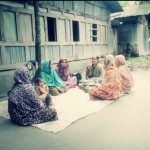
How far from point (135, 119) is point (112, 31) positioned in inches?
510

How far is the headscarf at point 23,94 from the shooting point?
176 inches

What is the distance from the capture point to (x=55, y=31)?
1056 cm

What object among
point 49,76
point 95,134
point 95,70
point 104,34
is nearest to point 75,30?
point 104,34

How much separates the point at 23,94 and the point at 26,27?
5.03 meters

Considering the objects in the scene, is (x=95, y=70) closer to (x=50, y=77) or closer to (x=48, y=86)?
(x=50, y=77)

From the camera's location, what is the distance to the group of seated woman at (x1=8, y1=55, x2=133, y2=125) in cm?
451

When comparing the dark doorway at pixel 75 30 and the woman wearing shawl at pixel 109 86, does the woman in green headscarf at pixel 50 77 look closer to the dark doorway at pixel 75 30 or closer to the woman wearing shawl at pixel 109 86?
the woman wearing shawl at pixel 109 86

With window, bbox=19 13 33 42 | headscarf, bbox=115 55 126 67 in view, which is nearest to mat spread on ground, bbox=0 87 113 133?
headscarf, bbox=115 55 126 67

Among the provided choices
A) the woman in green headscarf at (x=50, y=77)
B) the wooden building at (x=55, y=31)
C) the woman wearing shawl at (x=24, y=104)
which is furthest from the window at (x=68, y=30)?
the woman wearing shawl at (x=24, y=104)

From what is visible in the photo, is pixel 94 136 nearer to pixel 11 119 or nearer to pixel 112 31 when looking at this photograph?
pixel 11 119

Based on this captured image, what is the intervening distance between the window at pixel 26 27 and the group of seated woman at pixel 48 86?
6.53 feet

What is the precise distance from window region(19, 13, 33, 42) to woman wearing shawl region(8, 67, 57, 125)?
14.7 feet

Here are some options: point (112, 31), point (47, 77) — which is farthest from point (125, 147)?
point (112, 31)

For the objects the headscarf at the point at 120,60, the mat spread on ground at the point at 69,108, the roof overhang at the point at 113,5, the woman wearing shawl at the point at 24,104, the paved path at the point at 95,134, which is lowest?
the paved path at the point at 95,134
